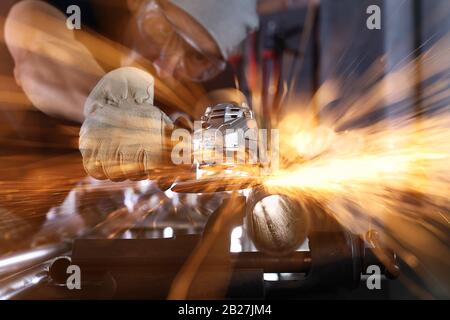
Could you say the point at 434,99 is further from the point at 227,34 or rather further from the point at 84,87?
the point at 84,87

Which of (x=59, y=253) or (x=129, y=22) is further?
(x=129, y=22)

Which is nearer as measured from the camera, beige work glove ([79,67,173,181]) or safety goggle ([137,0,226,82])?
beige work glove ([79,67,173,181])

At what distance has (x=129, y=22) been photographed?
1.02 meters

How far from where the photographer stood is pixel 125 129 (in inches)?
34.9

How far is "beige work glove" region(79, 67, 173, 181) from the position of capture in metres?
0.87

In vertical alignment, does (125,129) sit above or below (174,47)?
below

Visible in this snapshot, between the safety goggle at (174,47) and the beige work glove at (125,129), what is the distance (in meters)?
0.16

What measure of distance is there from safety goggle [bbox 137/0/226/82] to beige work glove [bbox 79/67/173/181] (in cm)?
16

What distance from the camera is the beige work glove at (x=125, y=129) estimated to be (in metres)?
0.87

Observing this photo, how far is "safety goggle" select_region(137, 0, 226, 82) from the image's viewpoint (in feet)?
3.41

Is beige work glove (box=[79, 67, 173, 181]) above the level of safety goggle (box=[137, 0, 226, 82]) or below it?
below

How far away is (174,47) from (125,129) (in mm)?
322

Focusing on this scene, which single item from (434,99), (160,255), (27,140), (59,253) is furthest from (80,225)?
(434,99)

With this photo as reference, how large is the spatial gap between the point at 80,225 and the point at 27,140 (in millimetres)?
246
